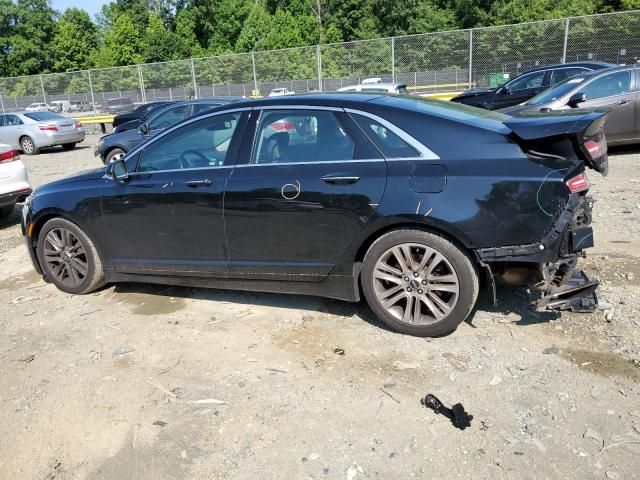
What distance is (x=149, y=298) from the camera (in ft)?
16.6

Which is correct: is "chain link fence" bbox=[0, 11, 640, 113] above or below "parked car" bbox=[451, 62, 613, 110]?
above

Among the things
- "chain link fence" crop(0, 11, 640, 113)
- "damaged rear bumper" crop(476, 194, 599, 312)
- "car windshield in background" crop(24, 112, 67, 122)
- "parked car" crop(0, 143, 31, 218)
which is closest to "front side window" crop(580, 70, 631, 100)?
"damaged rear bumper" crop(476, 194, 599, 312)

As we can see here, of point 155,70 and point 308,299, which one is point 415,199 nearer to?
point 308,299

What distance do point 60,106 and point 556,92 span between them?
A: 87.8ft

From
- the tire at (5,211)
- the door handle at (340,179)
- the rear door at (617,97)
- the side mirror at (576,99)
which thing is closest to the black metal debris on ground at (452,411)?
the door handle at (340,179)

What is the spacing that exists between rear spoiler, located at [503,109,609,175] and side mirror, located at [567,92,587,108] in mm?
6262

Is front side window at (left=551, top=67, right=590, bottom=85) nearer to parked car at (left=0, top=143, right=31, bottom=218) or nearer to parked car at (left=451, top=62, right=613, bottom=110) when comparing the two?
parked car at (left=451, top=62, right=613, bottom=110)

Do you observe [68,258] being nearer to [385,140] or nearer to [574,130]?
[385,140]

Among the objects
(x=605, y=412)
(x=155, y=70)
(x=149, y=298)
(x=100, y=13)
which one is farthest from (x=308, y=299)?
(x=100, y=13)

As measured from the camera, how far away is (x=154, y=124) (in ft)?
38.2

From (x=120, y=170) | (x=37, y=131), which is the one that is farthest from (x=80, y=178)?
(x=37, y=131)

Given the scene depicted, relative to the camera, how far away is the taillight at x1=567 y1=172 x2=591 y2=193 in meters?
3.45

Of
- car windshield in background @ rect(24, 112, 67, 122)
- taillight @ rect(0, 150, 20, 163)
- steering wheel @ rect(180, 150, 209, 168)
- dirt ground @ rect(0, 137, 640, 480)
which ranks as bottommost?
dirt ground @ rect(0, 137, 640, 480)

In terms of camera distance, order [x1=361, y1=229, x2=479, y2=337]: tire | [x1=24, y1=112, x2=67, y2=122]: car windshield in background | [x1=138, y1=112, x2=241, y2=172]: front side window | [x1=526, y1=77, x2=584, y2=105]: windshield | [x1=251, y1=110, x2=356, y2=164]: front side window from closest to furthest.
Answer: [x1=361, y1=229, x2=479, y2=337]: tire
[x1=251, y1=110, x2=356, y2=164]: front side window
[x1=138, y1=112, x2=241, y2=172]: front side window
[x1=526, y1=77, x2=584, y2=105]: windshield
[x1=24, y1=112, x2=67, y2=122]: car windshield in background
